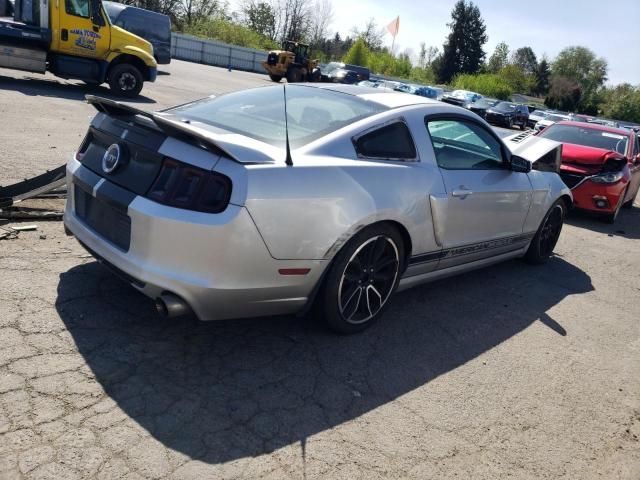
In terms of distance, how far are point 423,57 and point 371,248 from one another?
103 m

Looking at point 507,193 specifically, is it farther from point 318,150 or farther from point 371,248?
point 318,150

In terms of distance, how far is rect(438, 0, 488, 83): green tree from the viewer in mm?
74375

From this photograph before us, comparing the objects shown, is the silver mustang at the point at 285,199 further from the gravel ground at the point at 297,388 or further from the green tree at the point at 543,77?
the green tree at the point at 543,77

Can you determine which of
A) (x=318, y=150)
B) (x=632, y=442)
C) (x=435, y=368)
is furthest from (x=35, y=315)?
(x=632, y=442)

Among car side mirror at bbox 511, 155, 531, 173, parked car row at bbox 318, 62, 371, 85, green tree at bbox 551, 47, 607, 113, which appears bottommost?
car side mirror at bbox 511, 155, 531, 173

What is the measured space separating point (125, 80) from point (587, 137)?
1021 centimetres

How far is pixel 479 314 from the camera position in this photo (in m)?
4.23

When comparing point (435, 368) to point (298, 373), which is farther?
point (435, 368)

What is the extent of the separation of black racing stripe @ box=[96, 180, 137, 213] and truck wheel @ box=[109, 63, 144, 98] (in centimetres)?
A: 1096

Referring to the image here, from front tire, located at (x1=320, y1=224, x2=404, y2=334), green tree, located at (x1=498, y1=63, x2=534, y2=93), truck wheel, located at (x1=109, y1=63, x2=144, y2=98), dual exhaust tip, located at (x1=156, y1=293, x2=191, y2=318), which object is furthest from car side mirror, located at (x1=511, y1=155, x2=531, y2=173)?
green tree, located at (x1=498, y1=63, x2=534, y2=93)

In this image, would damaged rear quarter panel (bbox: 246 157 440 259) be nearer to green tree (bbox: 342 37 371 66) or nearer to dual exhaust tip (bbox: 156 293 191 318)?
dual exhaust tip (bbox: 156 293 191 318)

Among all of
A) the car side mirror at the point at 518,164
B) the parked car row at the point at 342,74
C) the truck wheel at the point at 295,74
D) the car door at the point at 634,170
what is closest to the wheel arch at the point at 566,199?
the car side mirror at the point at 518,164

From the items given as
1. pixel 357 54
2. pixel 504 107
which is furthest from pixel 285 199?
pixel 357 54

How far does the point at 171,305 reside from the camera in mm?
2693
